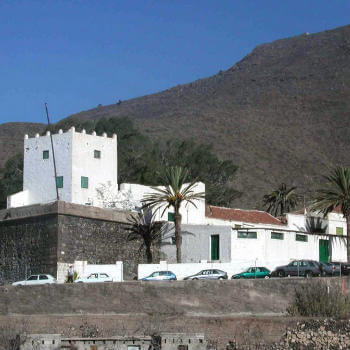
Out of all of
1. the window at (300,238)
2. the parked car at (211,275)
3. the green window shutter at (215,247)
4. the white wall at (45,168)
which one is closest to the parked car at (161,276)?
the parked car at (211,275)

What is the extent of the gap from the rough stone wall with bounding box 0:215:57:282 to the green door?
1734 cm

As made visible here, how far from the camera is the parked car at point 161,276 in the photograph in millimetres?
45156

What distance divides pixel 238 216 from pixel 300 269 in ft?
44.2

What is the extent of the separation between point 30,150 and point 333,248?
20.7 meters

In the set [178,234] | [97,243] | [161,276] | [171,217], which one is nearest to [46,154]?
[97,243]

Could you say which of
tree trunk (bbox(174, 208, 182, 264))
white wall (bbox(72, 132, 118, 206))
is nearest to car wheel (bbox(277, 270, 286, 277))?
tree trunk (bbox(174, 208, 182, 264))

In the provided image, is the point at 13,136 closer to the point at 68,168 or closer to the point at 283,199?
the point at 283,199

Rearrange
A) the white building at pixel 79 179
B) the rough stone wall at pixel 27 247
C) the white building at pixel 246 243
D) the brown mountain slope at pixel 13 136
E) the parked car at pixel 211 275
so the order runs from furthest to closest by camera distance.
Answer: the brown mountain slope at pixel 13 136
the white building at pixel 79 179
the white building at pixel 246 243
the rough stone wall at pixel 27 247
the parked car at pixel 211 275

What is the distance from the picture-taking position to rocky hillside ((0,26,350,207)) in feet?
A: 334

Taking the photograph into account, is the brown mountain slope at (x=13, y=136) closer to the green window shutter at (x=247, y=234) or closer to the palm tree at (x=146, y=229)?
the palm tree at (x=146, y=229)

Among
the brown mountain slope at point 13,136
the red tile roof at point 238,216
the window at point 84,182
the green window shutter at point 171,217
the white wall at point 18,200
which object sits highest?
the brown mountain slope at point 13,136

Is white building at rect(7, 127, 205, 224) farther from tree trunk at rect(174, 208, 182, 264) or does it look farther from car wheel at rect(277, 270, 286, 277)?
car wheel at rect(277, 270, 286, 277)

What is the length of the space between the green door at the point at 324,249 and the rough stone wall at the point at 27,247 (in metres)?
17.3

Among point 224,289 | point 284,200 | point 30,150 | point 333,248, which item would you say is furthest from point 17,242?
point 284,200
